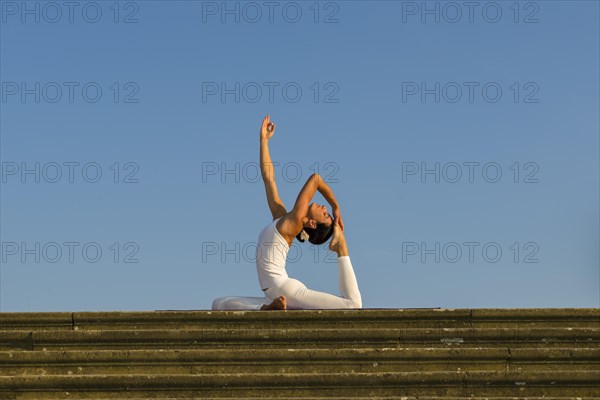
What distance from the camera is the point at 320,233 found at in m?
10.4

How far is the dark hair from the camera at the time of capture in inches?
409

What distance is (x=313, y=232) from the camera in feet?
34.2

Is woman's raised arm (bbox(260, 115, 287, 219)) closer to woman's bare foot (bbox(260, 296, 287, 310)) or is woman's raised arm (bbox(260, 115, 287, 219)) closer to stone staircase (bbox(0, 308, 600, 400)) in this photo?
woman's bare foot (bbox(260, 296, 287, 310))

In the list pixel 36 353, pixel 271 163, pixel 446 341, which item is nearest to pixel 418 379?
pixel 446 341

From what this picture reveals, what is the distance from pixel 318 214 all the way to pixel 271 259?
66 cm

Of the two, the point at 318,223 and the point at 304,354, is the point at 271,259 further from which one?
the point at 304,354

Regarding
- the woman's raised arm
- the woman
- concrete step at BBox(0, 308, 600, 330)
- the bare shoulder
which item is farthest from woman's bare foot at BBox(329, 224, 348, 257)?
concrete step at BBox(0, 308, 600, 330)

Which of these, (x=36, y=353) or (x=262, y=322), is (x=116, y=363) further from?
(x=262, y=322)

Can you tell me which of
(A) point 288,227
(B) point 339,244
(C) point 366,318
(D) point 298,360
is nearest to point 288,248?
(A) point 288,227

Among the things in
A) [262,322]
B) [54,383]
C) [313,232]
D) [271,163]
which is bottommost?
[54,383]

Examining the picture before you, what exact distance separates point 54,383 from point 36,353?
1.71ft

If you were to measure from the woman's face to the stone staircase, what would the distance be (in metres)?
1.76

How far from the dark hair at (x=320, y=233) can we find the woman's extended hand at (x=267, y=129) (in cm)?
122

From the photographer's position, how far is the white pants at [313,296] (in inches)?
388
